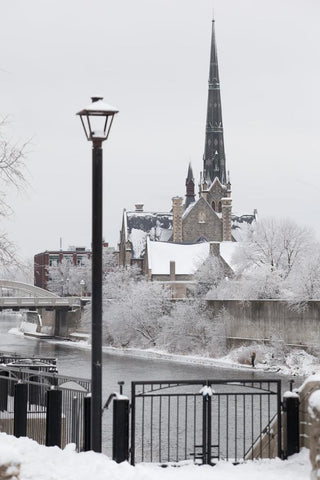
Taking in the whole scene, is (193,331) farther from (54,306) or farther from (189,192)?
(189,192)

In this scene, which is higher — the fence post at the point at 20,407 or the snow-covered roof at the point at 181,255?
the snow-covered roof at the point at 181,255

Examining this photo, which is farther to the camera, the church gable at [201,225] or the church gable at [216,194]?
the church gable at [216,194]

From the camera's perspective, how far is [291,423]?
11.9 metres

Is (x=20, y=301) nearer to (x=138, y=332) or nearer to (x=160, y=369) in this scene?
(x=138, y=332)

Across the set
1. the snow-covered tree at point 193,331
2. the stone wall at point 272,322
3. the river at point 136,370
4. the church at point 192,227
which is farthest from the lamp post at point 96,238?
the church at point 192,227

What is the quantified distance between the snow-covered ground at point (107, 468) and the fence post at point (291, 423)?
0.11 metres

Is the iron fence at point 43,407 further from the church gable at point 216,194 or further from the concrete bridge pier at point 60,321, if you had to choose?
the church gable at point 216,194

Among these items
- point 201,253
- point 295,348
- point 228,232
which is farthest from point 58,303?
point 295,348

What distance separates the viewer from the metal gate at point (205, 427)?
12.2 meters

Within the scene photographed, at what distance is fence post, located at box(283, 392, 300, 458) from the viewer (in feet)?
39.0

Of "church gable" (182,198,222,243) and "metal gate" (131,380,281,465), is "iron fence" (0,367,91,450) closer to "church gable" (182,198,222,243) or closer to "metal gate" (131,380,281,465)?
"metal gate" (131,380,281,465)

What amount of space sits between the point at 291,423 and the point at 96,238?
3417 mm

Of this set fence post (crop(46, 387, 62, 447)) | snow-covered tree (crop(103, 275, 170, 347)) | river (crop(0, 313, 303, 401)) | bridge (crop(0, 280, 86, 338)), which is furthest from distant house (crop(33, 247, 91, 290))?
fence post (crop(46, 387, 62, 447))

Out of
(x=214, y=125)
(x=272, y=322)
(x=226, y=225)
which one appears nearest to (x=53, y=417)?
(x=272, y=322)
